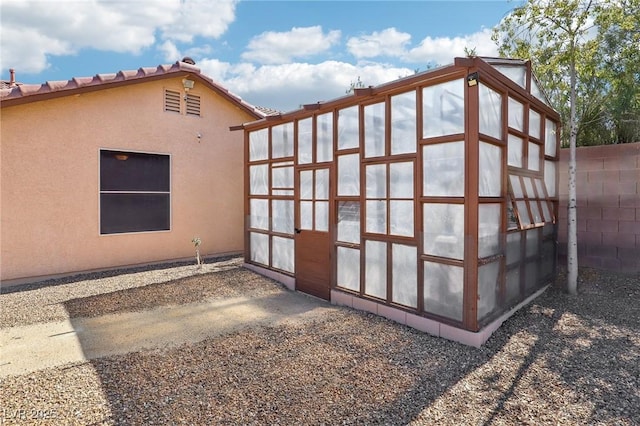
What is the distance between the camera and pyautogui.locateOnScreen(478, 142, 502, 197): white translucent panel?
4258mm

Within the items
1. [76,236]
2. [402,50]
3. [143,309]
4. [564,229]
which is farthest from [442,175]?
[76,236]

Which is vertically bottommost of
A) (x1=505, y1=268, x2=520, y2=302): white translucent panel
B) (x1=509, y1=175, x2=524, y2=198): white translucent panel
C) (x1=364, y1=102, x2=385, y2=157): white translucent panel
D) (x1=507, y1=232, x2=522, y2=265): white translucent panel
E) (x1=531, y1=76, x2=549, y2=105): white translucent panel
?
(x1=505, y1=268, x2=520, y2=302): white translucent panel

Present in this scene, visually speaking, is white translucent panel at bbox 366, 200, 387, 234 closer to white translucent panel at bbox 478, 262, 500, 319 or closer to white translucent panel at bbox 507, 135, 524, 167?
white translucent panel at bbox 478, 262, 500, 319

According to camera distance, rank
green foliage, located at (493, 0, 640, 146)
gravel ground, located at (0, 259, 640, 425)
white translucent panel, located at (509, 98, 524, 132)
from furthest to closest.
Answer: green foliage, located at (493, 0, 640, 146) → white translucent panel, located at (509, 98, 524, 132) → gravel ground, located at (0, 259, 640, 425)

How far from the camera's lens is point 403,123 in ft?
15.9

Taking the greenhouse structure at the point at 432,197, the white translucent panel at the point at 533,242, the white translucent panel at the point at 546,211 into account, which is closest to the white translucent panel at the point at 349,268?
the greenhouse structure at the point at 432,197

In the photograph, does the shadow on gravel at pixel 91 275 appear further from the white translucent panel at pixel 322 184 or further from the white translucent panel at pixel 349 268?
the white translucent panel at pixel 349 268

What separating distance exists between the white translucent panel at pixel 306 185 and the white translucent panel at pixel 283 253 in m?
0.99

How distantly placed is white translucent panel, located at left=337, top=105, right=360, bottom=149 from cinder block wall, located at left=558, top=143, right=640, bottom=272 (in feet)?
14.6

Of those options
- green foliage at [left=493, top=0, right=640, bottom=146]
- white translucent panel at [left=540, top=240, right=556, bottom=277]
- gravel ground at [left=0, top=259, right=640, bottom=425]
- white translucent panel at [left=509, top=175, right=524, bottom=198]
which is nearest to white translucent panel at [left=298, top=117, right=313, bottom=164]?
gravel ground at [left=0, top=259, right=640, bottom=425]

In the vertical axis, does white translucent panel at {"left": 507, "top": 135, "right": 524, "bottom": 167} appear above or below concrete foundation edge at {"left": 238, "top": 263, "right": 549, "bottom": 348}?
above

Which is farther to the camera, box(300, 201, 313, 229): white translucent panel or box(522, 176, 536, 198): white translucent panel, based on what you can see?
box(300, 201, 313, 229): white translucent panel

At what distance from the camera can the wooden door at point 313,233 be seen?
5996mm

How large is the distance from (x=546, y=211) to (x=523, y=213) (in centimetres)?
123
